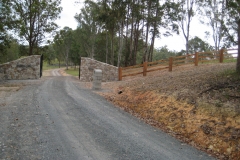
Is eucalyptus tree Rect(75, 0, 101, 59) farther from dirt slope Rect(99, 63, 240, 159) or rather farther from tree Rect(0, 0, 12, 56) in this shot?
dirt slope Rect(99, 63, 240, 159)

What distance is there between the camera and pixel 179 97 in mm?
8258

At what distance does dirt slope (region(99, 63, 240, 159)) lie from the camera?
5.50m

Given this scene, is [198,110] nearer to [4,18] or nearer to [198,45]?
[4,18]

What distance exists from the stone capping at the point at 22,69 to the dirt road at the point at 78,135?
29.8ft

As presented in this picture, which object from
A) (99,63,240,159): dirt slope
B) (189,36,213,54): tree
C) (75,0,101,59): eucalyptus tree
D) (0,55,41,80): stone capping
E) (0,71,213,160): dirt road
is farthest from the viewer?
(189,36,213,54): tree

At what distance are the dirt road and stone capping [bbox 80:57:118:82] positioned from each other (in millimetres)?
8249

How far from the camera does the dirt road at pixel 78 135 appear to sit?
4781 mm

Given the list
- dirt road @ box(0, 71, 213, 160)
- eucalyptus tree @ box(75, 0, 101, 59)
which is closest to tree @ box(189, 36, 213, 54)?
eucalyptus tree @ box(75, 0, 101, 59)

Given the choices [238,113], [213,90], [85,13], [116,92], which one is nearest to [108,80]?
[116,92]

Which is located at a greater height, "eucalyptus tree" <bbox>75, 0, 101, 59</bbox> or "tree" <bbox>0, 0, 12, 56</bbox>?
"eucalyptus tree" <bbox>75, 0, 101, 59</bbox>

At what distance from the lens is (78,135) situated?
577cm

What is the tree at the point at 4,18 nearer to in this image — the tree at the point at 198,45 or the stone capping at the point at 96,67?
the stone capping at the point at 96,67

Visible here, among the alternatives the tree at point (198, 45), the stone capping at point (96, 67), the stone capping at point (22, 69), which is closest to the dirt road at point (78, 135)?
the stone capping at point (96, 67)

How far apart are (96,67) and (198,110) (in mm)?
11445
